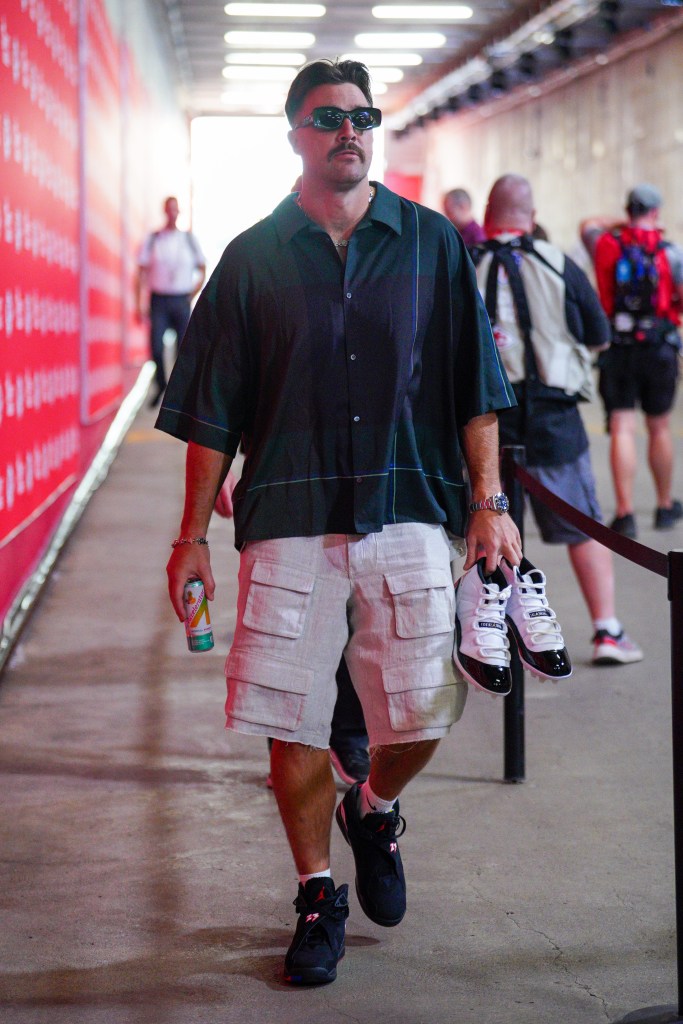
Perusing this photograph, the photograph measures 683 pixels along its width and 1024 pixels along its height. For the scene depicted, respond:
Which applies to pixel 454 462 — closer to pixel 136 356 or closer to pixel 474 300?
pixel 474 300

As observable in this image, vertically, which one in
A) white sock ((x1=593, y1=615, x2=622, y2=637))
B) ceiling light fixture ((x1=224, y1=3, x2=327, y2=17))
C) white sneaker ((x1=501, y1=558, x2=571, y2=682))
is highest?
ceiling light fixture ((x1=224, y1=3, x2=327, y2=17))

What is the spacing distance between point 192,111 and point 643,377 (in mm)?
34138

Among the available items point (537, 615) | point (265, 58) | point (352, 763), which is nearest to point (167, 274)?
point (352, 763)

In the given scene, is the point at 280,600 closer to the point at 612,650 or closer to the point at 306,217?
the point at 306,217

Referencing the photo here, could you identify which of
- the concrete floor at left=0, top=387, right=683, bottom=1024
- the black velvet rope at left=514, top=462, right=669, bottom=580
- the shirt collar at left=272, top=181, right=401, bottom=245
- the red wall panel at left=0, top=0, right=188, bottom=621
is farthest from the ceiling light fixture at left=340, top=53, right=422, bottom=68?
the shirt collar at left=272, top=181, right=401, bottom=245

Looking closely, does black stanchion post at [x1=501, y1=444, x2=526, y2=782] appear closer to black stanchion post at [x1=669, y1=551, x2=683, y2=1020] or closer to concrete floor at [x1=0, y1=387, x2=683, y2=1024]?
concrete floor at [x1=0, y1=387, x2=683, y2=1024]

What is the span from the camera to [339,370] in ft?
9.37

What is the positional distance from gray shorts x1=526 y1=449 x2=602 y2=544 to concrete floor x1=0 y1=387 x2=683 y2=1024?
582 mm

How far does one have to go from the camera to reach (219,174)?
40.7m

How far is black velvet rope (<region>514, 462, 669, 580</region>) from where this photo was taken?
269cm

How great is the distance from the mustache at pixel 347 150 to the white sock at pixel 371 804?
139cm

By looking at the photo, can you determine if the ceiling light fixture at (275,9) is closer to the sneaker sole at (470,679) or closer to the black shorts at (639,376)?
the black shorts at (639,376)

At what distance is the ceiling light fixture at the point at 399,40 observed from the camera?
89.9 feet

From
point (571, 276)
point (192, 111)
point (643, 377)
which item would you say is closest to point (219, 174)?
point (192, 111)
